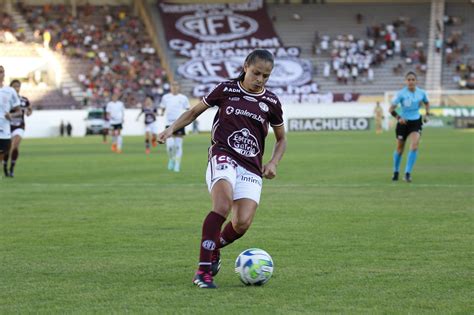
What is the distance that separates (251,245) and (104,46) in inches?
2250

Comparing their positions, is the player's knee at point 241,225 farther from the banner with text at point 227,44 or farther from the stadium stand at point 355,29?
the stadium stand at point 355,29

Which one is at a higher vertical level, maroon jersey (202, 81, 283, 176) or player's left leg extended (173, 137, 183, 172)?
maroon jersey (202, 81, 283, 176)

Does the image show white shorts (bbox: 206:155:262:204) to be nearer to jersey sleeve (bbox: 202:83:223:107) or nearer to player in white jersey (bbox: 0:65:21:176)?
jersey sleeve (bbox: 202:83:223:107)

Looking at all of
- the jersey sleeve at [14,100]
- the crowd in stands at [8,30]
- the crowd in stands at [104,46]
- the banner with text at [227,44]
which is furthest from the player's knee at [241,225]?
the banner with text at [227,44]

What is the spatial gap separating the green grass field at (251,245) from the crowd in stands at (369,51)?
44.9 metres

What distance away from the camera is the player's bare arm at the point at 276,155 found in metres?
8.71

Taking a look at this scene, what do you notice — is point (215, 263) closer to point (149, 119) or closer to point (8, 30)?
point (149, 119)

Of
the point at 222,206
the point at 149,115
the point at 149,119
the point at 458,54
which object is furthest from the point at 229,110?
the point at 458,54

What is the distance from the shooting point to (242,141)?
8703 mm

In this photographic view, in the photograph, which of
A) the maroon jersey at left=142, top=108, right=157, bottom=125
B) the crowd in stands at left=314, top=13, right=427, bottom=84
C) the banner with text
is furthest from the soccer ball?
the crowd in stands at left=314, top=13, right=427, bottom=84

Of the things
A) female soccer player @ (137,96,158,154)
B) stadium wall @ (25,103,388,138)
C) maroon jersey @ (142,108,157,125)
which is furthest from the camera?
stadium wall @ (25,103,388,138)

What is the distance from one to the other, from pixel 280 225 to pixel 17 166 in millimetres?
16534

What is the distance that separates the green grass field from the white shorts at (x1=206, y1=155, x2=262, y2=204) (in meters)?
0.82

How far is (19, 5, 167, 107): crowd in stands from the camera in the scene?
6350cm
